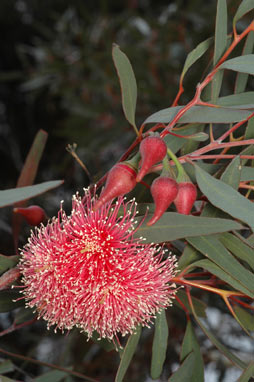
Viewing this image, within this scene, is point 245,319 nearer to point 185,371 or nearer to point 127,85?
point 185,371

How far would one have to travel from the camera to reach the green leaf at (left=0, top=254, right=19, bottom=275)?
632 mm

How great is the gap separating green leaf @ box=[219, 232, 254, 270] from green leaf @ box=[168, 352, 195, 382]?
6.9 inches

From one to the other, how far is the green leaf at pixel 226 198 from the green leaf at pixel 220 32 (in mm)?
157

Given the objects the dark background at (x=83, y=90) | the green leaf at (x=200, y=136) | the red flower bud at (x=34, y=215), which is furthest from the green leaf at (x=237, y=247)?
the dark background at (x=83, y=90)

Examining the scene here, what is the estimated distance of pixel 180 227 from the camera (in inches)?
21.9

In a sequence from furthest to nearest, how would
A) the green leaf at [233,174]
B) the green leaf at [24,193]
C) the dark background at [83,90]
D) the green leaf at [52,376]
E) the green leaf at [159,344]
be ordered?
the dark background at [83,90] < the green leaf at [52,376] < the green leaf at [159,344] < the green leaf at [233,174] < the green leaf at [24,193]

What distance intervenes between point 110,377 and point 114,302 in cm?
106

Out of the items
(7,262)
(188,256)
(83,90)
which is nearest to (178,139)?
(188,256)

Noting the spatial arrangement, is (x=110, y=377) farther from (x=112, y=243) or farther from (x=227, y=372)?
(x=112, y=243)

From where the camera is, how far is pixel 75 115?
202 centimetres

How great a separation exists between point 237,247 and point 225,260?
35mm

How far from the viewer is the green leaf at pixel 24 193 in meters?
0.47

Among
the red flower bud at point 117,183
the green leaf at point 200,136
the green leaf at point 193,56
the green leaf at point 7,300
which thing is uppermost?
the green leaf at point 193,56

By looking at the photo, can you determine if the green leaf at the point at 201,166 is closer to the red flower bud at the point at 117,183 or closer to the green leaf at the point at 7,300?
the red flower bud at the point at 117,183
